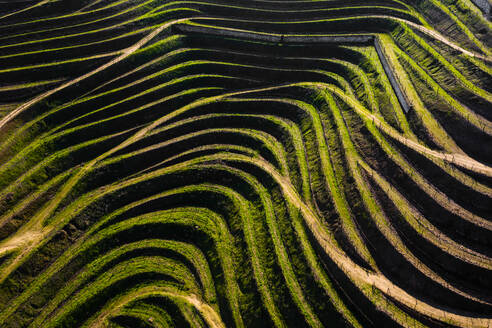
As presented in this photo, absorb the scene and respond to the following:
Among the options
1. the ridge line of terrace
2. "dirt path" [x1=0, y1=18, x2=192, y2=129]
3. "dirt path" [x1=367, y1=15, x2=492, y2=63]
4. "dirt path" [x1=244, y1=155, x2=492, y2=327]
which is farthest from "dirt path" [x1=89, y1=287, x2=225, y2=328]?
"dirt path" [x1=367, y1=15, x2=492, y2=63]

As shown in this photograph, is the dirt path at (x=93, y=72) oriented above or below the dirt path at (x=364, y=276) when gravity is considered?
above

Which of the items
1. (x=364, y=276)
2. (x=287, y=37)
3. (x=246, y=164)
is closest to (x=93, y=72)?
(x=246, y=164)

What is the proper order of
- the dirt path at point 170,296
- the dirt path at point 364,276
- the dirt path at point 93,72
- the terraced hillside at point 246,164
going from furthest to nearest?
the dirt path at point 93,72 → the dirt path at point 170,296 → the terraced hillside at point 246,164 → the dirt path at point 364,276

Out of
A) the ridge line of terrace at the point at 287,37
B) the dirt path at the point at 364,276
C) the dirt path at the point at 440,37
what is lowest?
the dirt path at the point at 364,276

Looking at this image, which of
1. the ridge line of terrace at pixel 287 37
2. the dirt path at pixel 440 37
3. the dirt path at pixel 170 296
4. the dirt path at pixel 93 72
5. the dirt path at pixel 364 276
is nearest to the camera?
the dirt path at pixel 364 276

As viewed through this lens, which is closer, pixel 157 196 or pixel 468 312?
pixel 468 312

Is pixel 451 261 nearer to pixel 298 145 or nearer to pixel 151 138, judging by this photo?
pixel 298 145

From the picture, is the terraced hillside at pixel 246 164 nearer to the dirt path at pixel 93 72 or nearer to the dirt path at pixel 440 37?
the dirt path at pixel 93 72

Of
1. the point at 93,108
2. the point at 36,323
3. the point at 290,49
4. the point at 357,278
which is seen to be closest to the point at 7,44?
the point at 93,108

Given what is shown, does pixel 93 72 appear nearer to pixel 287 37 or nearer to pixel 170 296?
pixel 287 37

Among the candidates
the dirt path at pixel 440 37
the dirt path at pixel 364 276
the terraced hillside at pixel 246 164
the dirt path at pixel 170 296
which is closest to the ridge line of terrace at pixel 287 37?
the terraced hillside at pixel 246 164
